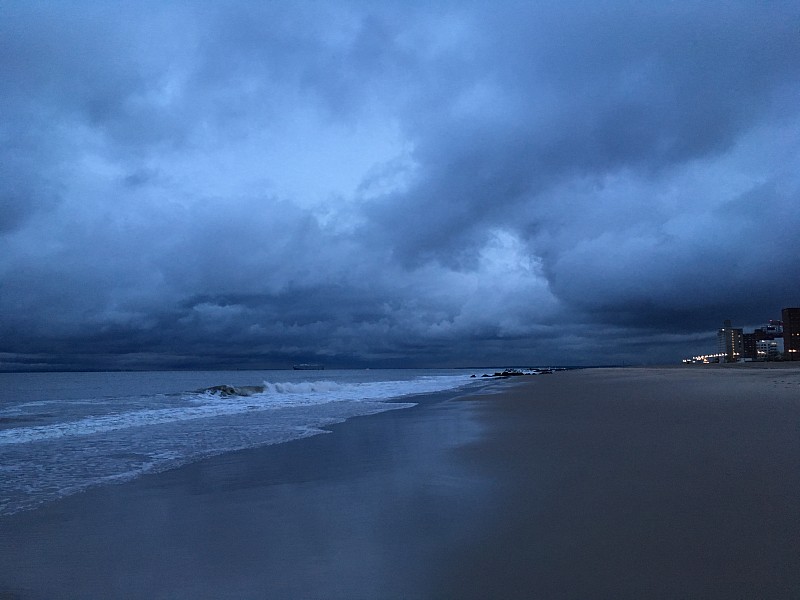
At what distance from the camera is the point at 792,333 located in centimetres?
13988

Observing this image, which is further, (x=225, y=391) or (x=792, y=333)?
(x=792, y=333)

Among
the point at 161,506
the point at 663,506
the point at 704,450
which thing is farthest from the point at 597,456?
the point at 161,506

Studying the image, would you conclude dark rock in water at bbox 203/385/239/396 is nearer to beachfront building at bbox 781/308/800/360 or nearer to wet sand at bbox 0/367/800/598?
wet sand at bbox 0/367/800/598

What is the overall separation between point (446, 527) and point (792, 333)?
173 meters

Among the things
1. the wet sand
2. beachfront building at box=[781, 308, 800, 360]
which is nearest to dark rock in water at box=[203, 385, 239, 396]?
the wet sand

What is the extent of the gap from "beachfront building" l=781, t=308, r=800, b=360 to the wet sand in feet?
525

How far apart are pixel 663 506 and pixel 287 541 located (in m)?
4.35

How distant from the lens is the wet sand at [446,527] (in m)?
4.25

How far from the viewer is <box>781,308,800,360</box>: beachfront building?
5379 inches

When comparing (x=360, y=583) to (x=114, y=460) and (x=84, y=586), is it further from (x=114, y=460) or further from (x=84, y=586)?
(x=114, y=460)

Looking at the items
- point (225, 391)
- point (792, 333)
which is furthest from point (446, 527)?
point (792, 333)

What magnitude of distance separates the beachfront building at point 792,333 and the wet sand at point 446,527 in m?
160

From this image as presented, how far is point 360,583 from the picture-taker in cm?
434

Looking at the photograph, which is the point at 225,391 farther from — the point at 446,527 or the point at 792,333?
the point at 792,333
